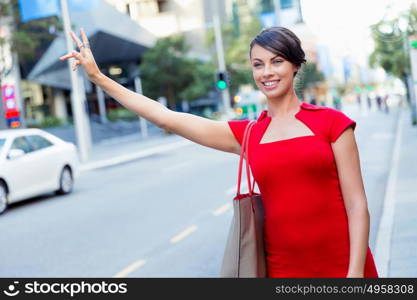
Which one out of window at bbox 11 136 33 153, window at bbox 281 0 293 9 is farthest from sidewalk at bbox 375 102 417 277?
window at bbox 281 0 293 9

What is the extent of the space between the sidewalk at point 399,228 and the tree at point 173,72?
45051 millimetres

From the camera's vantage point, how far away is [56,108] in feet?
199

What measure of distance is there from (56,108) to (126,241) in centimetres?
5287

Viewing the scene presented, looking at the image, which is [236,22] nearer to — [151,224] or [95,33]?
[95,33]

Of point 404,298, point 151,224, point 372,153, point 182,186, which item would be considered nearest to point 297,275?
point 404,298

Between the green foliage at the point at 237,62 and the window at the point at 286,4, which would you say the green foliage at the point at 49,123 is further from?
the window at the point at 286,4

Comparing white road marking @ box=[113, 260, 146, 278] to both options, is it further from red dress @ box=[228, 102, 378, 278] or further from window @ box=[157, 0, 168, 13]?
window @ box=[157, 0, 168, 13]

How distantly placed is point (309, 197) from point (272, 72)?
0.50 meters

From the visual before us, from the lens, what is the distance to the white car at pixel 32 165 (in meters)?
13.1

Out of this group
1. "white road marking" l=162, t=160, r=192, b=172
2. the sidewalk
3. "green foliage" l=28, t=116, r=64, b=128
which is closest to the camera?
the sidewalk

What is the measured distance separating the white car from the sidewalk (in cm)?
664

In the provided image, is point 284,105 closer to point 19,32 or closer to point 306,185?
point 306,185

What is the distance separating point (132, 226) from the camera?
34.0 ft

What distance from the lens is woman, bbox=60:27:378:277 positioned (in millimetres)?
2568
